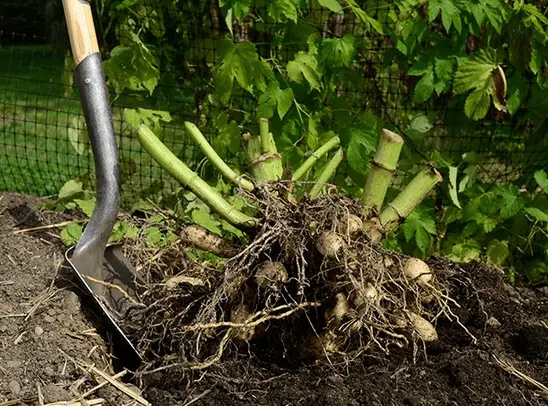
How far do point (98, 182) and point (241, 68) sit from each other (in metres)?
0.88

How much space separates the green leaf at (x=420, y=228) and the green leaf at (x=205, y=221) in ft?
2.54

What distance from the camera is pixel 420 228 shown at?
3408 millimetres

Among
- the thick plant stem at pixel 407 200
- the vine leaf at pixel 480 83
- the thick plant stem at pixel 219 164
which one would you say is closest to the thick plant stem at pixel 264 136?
the thick plant stem at pixel 219 164

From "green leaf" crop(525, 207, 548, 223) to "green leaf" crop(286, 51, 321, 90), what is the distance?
38.8 inches

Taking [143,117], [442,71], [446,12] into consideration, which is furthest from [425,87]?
[143,117]

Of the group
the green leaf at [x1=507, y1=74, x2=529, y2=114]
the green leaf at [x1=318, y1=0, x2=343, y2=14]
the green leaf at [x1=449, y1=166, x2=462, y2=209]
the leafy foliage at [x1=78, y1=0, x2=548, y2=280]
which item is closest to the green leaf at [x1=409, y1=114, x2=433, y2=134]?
A: the leafy foliage at [x1=78, y1=0, x2=548, y2=280]

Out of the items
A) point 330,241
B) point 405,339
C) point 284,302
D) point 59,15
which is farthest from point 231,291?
point 59,15

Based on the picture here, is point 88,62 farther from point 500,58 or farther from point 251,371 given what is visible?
point 500,58

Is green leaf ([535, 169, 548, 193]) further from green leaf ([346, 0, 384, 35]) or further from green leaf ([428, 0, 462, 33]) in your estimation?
green leaf ([346, 0, 384, 35])

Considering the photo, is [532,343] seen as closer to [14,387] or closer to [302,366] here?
[302,366]

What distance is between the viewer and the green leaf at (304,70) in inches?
129

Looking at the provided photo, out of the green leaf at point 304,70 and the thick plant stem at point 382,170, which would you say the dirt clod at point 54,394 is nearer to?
the thick plant stem at point 382,170

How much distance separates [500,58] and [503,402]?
5.36ft

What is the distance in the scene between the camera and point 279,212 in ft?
7.93
